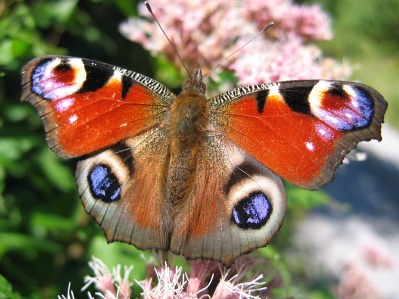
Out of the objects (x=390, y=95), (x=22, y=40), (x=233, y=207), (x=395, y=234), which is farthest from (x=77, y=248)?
(x=390, y=95)

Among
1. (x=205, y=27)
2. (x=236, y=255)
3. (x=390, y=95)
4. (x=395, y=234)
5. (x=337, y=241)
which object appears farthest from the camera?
(x=390, y=95)

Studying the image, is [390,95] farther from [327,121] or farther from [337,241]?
[327,121]

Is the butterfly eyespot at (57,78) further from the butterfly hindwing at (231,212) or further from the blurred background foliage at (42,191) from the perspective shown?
the butterfly hindwing at (231,212)

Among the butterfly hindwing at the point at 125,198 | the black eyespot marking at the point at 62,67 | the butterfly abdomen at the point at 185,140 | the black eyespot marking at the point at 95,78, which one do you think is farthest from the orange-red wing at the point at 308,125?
the black eyespot marking at the point at 62,67

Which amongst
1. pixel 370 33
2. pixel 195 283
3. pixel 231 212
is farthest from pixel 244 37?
pixel 370 33

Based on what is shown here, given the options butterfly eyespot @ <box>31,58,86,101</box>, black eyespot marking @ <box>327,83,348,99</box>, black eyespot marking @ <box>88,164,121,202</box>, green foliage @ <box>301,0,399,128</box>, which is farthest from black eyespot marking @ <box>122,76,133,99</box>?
green foliage @ <box>301,0,399,128</box>

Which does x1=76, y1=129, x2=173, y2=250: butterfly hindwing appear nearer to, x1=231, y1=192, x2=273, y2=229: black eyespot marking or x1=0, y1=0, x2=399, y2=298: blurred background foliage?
x1=231, y1=192, x2=273, y2=229: black eyespot marking

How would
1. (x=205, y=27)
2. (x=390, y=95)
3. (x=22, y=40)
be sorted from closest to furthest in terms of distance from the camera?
(x=22, y=40)
(x=205, y=27)
(x=390, y=95)
